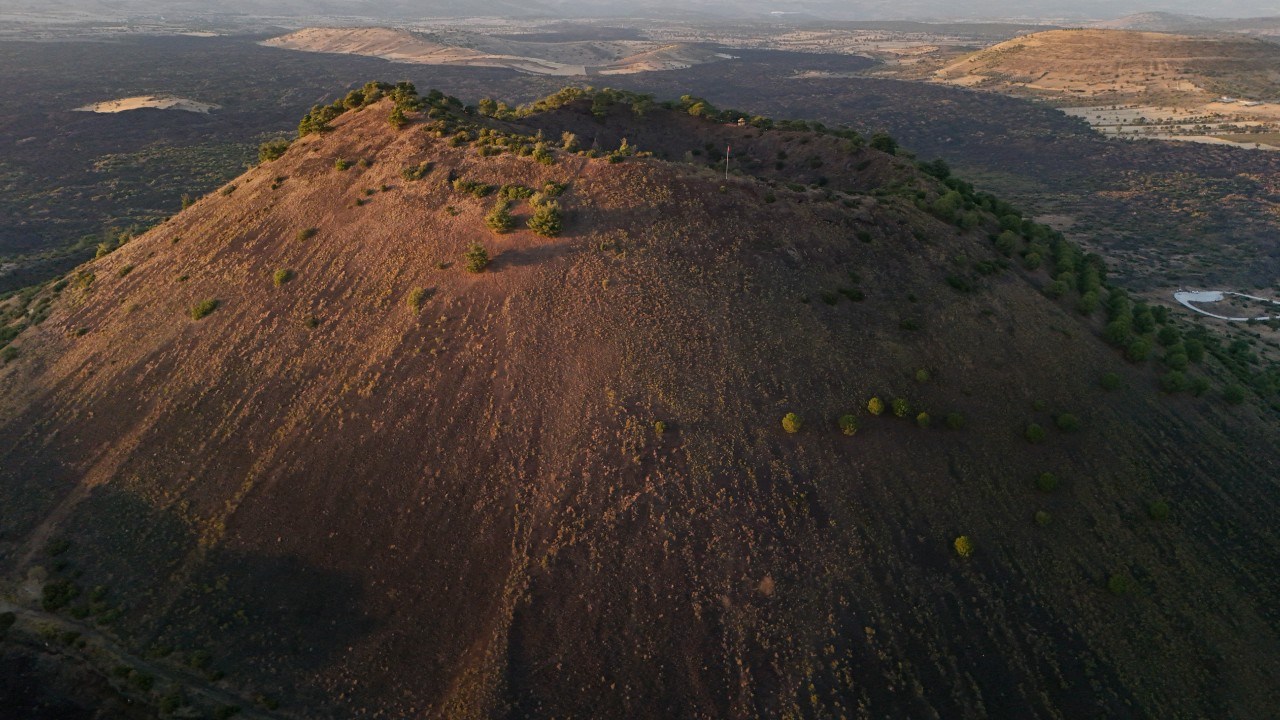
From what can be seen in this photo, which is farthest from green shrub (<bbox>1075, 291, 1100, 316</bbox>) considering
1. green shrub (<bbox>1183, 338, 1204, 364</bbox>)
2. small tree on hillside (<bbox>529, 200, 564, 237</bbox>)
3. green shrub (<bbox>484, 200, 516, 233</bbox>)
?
green shrub (<bbox>484, 200, 516, 233</bbox>)

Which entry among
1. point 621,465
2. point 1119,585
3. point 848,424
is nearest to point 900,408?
point 848,424

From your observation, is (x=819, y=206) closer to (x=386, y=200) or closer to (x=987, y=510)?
(x=987, y=510)

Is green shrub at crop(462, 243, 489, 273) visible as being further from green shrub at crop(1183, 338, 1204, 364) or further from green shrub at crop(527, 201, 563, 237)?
green shrub at crop(1183, 338, 1204, 364)

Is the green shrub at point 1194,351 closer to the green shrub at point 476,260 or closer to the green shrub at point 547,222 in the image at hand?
the green shrub at point 547,222

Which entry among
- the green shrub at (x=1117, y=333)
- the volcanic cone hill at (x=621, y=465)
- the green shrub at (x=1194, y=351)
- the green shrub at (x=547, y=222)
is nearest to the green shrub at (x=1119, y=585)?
the volcanic cone hill at (x=621, y=465)

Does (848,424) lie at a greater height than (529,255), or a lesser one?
lesser

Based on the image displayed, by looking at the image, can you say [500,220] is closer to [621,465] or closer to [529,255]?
[529,255]
